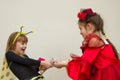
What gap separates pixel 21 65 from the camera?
4.91 ft

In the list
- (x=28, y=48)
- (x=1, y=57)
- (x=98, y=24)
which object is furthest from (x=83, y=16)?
(x=1, y=57)

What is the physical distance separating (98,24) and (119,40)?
0.49m

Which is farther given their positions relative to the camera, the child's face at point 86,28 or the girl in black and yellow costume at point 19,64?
the girl in black and yellow costume at point 19,64

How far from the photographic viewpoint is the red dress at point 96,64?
3.84ft

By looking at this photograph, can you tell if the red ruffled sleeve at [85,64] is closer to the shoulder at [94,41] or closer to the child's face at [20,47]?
the shoulder at [94,41]

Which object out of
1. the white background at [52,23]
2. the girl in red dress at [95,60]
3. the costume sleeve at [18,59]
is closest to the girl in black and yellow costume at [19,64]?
the costume sleeve at [18,59]

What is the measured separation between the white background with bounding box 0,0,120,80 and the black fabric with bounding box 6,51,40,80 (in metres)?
0.22

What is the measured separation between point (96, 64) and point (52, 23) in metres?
0.60

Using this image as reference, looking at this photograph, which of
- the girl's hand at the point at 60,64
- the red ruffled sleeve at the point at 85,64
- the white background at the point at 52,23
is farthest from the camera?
the white background at the point at 52,23

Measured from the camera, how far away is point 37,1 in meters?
1.72

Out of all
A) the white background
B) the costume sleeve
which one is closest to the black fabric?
the costume sleeve

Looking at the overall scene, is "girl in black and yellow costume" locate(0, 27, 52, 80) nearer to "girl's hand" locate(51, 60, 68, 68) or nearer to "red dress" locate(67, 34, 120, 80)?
"girl's hand" locate(51, 60, 68, 68)

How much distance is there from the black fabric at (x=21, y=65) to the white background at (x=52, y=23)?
0.22 m

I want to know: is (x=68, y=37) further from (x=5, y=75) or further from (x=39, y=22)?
(x=5, y=75)
